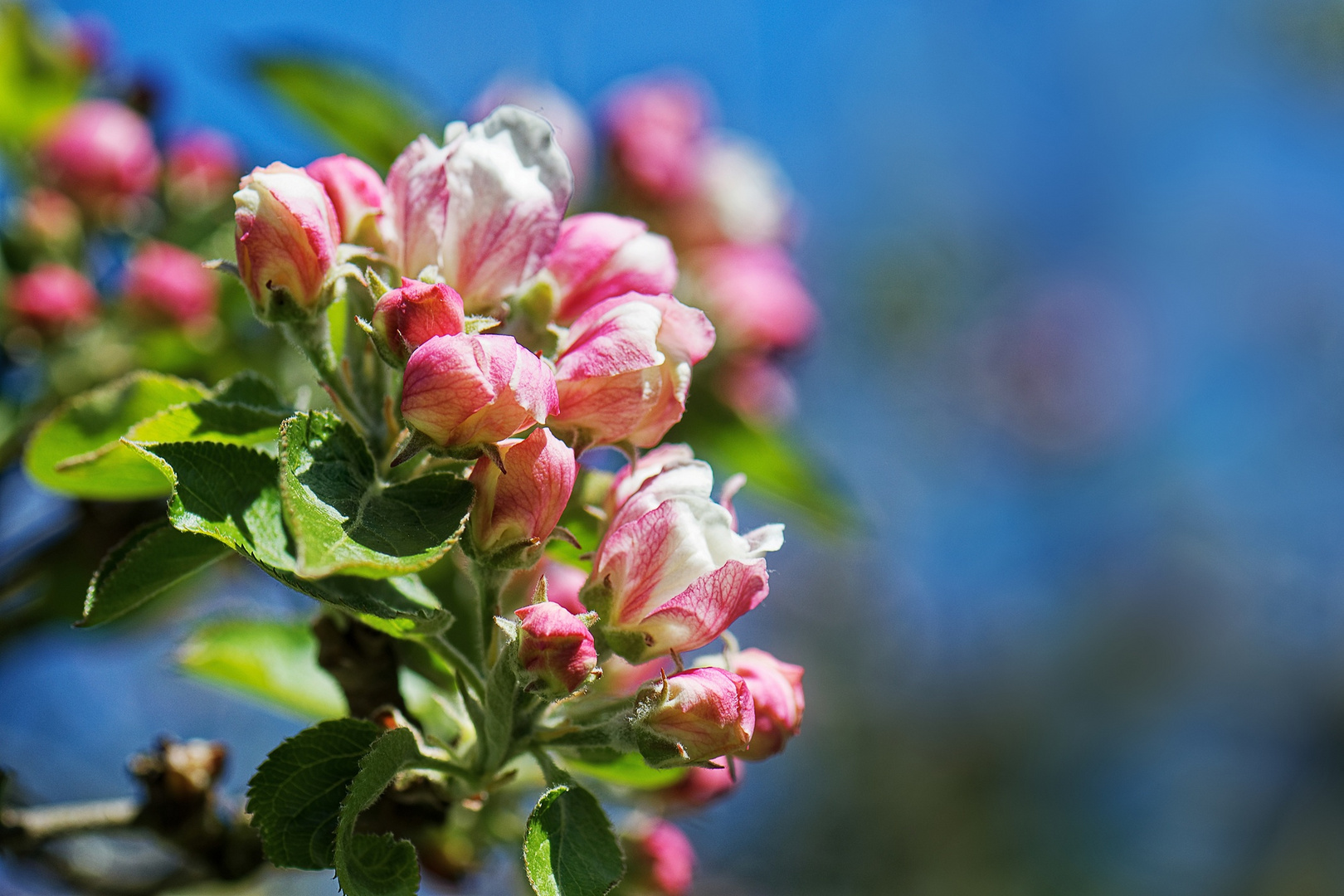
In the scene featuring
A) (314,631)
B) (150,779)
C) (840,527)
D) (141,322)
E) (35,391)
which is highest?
(840,527)

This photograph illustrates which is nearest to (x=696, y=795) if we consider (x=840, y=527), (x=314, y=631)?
(x=314, y=631)

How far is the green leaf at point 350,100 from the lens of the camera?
5.32 ft

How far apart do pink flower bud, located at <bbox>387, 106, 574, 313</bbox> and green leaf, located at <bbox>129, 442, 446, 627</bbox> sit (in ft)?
0.59

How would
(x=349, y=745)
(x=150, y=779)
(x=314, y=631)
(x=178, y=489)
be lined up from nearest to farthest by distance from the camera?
1. (x=178, y=489)
2. (x=349, y=745)
3. (x=314, y=631)
4. (x=150, y=779)

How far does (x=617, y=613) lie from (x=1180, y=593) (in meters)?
7.49

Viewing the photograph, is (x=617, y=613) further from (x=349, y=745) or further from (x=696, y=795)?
(x=696, y=795)

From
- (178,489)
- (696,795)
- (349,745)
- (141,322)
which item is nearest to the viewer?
(178,489)

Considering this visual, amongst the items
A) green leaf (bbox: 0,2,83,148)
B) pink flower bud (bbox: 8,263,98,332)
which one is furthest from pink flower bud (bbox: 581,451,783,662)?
green leaf (bbox: 0,2,83,148)

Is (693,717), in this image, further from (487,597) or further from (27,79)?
(27,79)

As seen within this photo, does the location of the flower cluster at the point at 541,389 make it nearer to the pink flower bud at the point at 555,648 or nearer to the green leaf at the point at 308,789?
the pink flower bud at the point at 555,648

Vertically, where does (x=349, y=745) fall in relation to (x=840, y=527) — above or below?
below

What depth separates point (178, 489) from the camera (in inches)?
26.6

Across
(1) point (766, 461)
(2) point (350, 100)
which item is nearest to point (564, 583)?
(1) point (766, 461)

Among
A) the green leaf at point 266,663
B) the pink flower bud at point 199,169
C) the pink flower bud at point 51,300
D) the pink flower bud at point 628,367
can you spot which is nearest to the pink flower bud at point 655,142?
the pink flower bud at point 199,169
